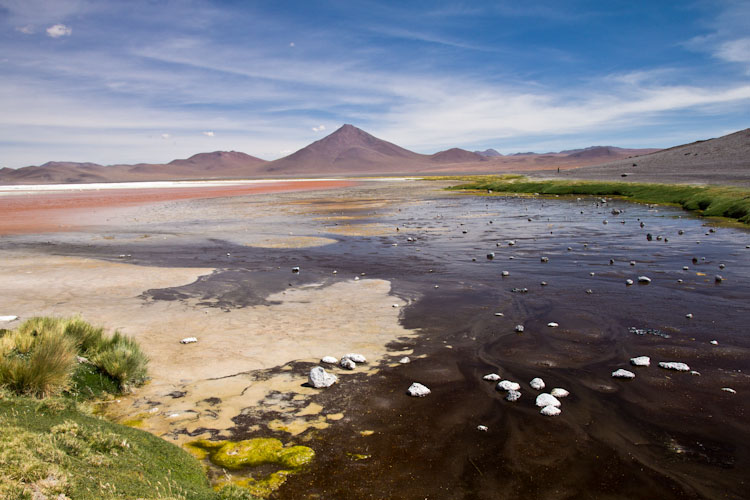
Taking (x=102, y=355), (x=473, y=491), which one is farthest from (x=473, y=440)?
(x=102, y=355)

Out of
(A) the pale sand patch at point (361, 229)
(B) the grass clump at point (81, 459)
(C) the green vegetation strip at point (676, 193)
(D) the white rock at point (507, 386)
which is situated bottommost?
(D) the white rock at point (507, 386)

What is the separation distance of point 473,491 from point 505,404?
211 cm

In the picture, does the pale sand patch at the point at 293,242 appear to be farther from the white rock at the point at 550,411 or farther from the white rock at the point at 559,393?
the white rock at the point at 550,411

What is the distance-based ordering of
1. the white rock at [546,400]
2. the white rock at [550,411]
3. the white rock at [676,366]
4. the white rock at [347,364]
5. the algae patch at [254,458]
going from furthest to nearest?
the white rock at [347,364], the white rock at [676,366], the white rock at [546,400], the white rock at [550,411], the algae patch at [254,458]

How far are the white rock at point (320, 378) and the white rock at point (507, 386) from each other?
2647 mm

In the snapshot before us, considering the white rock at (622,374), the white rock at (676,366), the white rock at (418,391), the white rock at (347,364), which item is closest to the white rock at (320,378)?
the white rock at (347,364)

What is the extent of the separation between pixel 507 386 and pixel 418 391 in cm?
141

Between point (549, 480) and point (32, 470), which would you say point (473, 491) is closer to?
point (549, 480)

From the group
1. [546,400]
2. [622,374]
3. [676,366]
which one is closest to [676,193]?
[676,366]

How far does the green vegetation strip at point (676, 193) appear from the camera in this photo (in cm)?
2875

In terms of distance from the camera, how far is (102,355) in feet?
24.7

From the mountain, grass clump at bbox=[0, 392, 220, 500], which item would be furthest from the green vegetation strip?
grass clump at bbox=[0, 392, 220, 500]

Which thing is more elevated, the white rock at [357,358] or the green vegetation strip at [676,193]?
the green vegetation strip at [676,193]

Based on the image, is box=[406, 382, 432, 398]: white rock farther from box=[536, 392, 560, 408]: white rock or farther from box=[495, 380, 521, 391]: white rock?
box=[536, 392, 560, 408]: white rock
